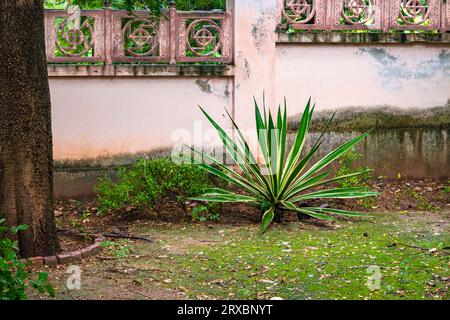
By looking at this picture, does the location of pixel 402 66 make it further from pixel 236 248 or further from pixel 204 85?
pixel 236 248

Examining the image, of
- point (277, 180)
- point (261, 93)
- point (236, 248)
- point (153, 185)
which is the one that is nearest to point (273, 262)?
point (236, 248)

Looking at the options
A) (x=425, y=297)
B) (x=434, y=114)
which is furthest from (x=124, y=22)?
(x=425, y=297)

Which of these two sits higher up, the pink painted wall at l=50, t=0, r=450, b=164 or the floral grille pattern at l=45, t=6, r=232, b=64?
the floral grille pattern at l=45, t=6, r=232, b=64

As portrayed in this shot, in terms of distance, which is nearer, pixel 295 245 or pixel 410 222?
pixel 295 245

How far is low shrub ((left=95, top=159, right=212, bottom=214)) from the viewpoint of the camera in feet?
21.4

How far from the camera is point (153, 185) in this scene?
21.4 ft

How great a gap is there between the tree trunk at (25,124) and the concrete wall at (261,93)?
2.00m

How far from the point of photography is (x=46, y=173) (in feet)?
17.0

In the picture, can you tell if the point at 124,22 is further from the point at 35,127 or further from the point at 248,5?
the point at 35,127

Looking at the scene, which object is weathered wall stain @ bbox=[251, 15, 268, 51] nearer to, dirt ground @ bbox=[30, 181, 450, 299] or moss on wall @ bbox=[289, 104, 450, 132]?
moss on wall @ bbox=[289, 104, 450, 132]

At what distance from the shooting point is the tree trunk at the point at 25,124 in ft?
16.4

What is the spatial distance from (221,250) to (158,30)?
2.72 meters

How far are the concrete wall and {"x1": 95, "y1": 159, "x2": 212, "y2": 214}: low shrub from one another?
66 cm

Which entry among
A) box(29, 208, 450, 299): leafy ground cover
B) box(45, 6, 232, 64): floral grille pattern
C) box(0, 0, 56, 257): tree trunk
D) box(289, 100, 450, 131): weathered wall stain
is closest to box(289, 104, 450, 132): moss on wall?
box(289, 100, 450, 131): weathered wall stain
